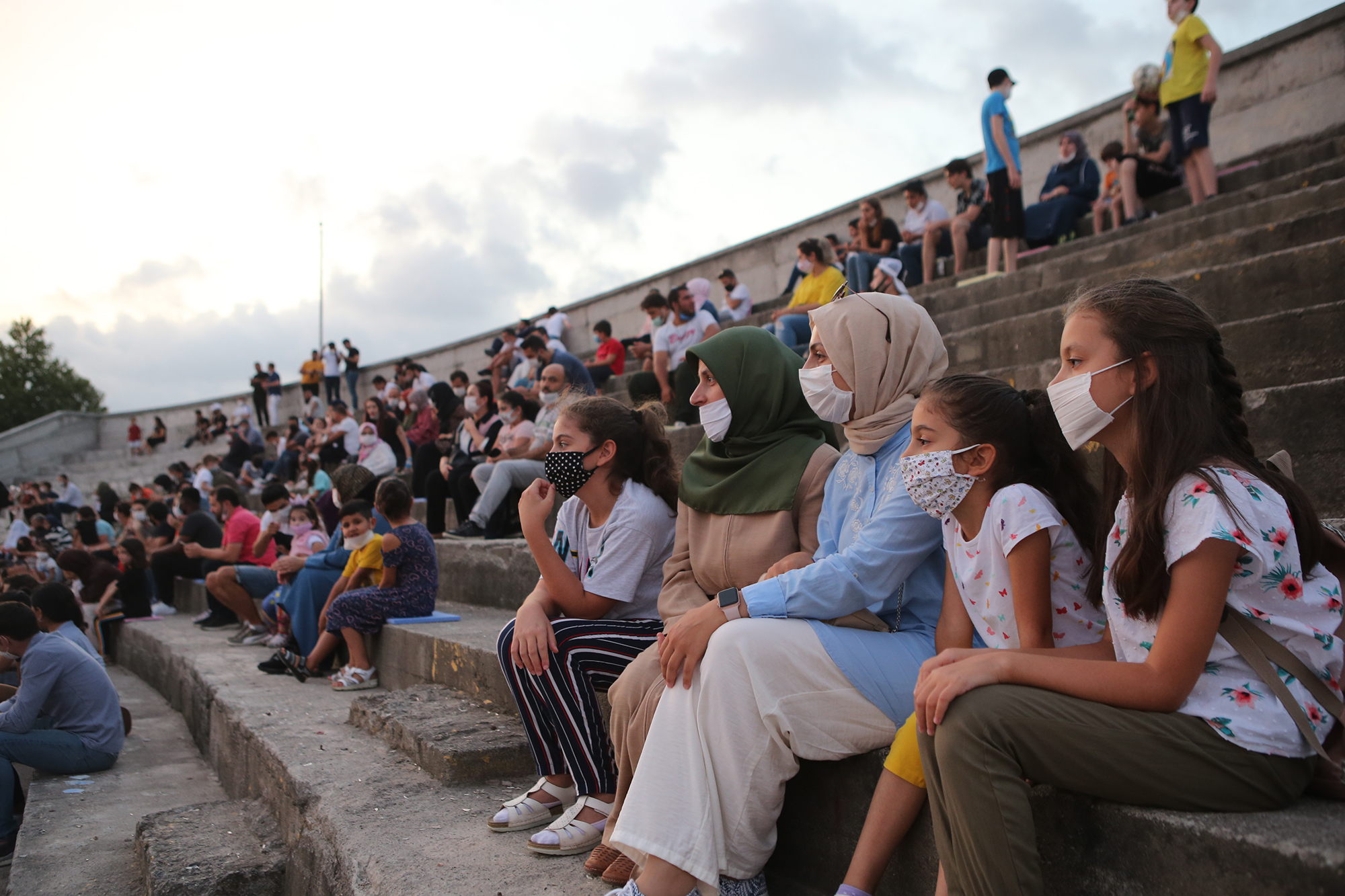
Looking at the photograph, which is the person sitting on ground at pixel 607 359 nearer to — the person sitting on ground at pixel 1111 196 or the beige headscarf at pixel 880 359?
the person sitting on ground at pixel 1111 196

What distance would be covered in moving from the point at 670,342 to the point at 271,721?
16.0 ft

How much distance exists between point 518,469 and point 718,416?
4.15 metres

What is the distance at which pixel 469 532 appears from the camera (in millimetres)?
7008

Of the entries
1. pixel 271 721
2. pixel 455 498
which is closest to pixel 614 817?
pixel 271 721

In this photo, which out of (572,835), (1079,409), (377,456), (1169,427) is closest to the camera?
(1169,427)

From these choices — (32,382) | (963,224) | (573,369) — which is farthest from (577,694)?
(32,382)

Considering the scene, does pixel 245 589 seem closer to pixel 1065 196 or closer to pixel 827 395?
pixel 827 395

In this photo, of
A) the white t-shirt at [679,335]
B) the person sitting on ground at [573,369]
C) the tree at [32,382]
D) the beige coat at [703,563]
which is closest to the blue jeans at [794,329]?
the white t-shirt at [679,335]

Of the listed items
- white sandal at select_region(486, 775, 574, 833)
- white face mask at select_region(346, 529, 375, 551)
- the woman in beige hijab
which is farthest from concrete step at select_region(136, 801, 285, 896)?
white face mask at select_region(346, 529, 375, 551)

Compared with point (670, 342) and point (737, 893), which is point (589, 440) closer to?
point (737, 893)

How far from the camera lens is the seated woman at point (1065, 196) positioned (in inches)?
320

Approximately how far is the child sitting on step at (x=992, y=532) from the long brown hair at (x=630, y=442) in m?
1.29

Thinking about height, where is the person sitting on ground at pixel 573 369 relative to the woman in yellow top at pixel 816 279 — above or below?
below

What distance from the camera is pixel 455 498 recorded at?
25.0 feet
